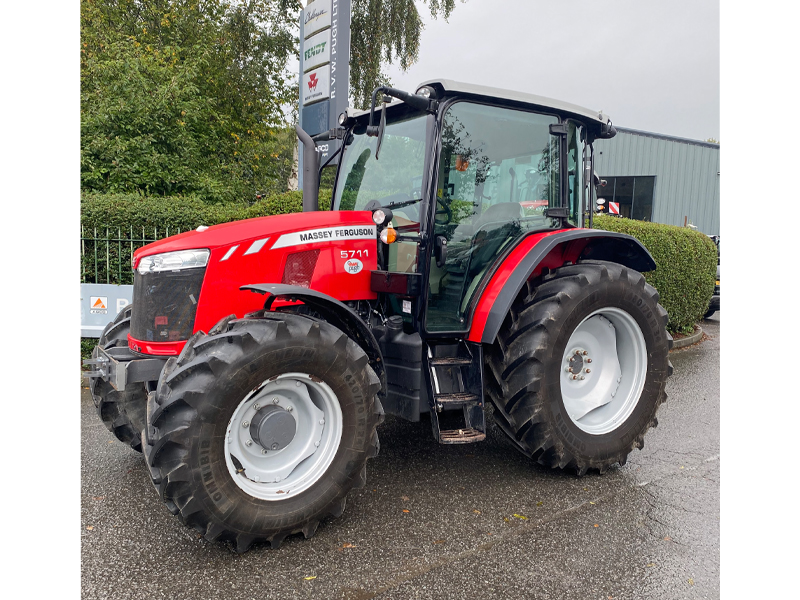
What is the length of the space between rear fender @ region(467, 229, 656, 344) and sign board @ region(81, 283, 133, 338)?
179 inches

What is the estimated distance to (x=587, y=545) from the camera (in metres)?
2.97

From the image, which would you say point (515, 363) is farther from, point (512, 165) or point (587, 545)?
point (512, 165)

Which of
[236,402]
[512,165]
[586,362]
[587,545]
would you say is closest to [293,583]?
[236,402]

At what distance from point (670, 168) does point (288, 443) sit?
2383cm

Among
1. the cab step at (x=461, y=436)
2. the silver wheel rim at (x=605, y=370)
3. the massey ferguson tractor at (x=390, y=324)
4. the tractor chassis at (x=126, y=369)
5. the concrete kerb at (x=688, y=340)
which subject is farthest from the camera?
the concrete kerb at (x=688, y=340)

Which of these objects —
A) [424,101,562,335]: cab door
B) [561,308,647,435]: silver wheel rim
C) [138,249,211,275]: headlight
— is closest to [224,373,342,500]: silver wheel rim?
[138,249,211,275]: headlight

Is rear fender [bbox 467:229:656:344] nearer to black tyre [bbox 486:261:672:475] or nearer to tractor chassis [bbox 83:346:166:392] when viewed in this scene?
black tyre [bbox 486:261:672:475]

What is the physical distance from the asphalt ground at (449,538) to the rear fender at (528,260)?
3.16ft

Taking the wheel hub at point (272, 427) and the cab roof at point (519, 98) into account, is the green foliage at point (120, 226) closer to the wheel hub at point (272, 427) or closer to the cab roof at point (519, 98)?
the cab roof at point (519, 98)

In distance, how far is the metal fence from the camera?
6797 millimetres

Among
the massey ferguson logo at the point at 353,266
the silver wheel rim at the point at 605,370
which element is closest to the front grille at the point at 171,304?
the massey ferguson logo at the point at 353,266

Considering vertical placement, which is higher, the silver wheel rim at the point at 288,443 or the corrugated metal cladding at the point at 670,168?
the corrugated metal cladding at the point at 670,168

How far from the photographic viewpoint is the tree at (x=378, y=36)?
57.4 feet

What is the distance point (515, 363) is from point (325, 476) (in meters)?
1.28
